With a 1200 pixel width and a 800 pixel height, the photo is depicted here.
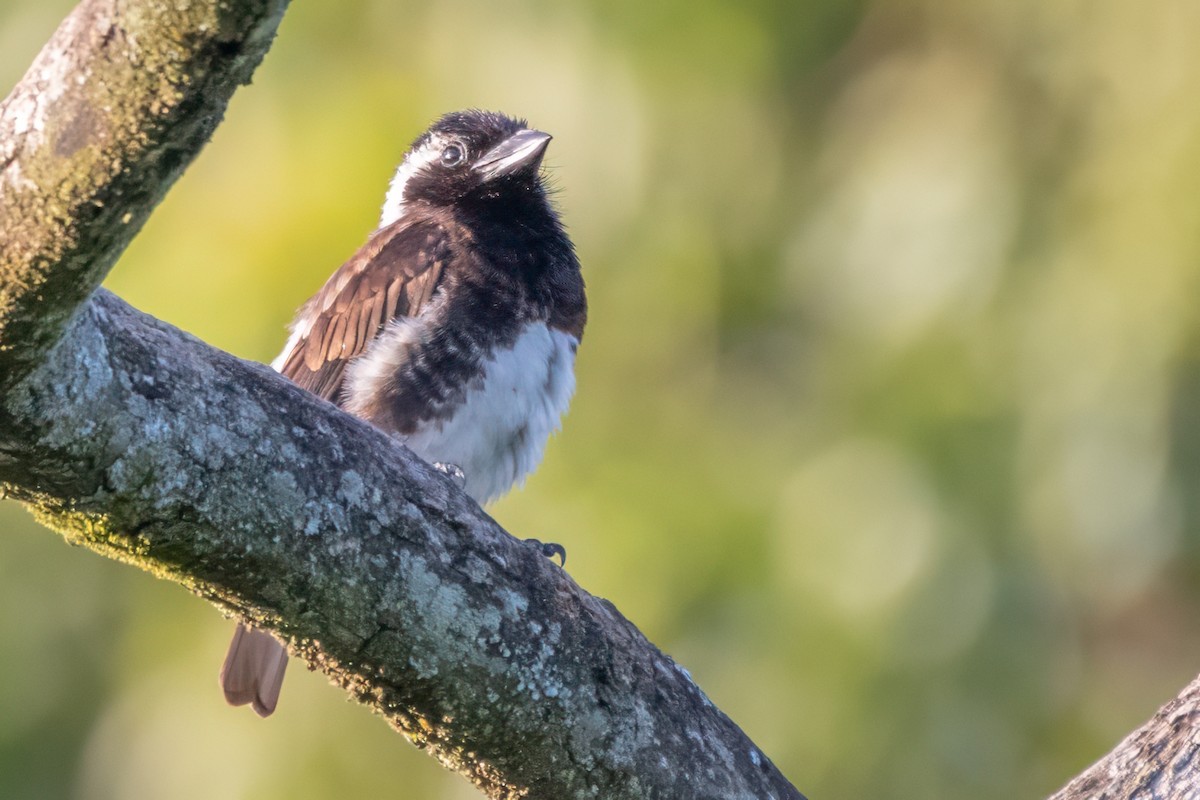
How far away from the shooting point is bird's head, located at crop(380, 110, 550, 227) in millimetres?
4168

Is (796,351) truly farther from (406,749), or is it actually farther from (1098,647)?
(406,749)

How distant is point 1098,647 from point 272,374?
16.1 feet

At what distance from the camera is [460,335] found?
360 centimetres

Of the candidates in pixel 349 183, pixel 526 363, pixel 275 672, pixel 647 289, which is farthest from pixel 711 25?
pixel 275 672

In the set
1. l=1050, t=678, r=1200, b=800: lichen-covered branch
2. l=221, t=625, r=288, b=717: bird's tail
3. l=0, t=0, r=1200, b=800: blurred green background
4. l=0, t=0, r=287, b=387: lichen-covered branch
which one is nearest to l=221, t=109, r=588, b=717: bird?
l=221, t=625, r=288, b=717: bird's tail

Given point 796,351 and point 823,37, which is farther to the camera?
point 823,37

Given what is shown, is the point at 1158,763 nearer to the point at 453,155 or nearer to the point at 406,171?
the point at 453,155

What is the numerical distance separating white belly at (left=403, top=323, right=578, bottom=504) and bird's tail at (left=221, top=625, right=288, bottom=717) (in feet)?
1.99

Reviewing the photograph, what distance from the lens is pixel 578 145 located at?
5875 mm

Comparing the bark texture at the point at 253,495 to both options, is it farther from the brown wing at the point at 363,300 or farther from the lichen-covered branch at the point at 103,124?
the brown wing at the point at 363,300

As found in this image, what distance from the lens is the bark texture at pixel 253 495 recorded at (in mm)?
1517

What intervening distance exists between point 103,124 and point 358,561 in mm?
822

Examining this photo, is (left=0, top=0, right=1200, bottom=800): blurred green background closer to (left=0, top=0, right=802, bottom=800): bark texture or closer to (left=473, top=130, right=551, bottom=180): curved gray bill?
(left=473, top=130, right=551, bottom=180): curved gray bill

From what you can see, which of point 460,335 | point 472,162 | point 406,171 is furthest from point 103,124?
point 406,171
